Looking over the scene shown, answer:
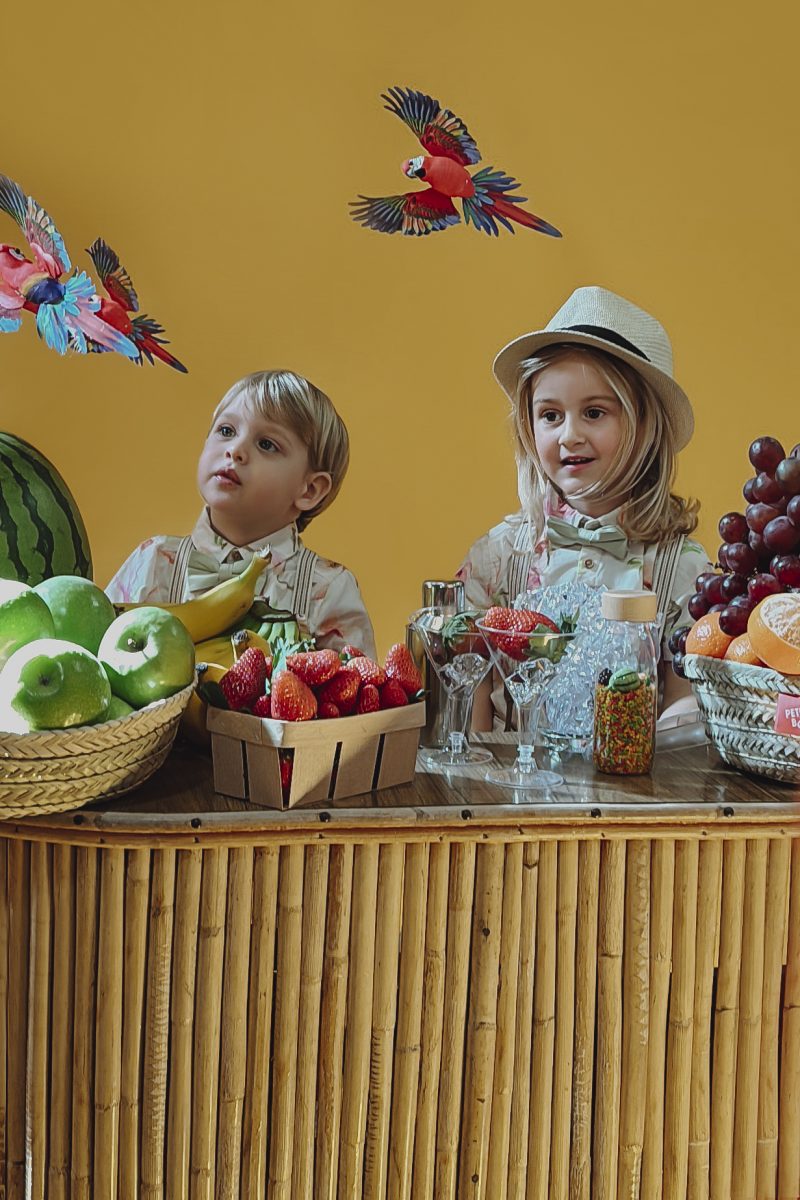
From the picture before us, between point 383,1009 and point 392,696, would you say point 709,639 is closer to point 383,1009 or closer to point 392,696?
point 392,696

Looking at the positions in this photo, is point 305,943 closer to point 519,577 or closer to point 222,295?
point 519,577

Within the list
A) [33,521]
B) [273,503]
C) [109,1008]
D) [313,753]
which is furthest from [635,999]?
[273,503]

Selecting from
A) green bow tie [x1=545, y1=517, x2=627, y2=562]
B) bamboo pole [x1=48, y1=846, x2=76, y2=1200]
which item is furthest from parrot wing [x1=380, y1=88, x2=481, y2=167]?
bamboo pole [x1=48, y1=846, x2=76, y2=1200]

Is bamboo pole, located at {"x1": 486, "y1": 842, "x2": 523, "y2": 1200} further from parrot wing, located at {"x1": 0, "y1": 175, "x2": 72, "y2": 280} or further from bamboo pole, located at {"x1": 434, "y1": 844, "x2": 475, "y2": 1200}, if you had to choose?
parrot wing, located at {"x1": 0, "y1": 175, "x2": 72, "y2": 280}

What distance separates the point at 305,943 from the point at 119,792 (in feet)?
0.84

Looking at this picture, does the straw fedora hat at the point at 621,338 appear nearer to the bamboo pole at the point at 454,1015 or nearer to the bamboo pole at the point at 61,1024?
the bamboo pole at the point at 454,1015

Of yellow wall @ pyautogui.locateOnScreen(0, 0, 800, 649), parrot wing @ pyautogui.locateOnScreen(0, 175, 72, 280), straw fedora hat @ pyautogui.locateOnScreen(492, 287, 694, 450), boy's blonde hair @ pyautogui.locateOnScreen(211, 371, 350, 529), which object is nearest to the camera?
parrot wing @ pyautogui.locateOnScreen(0, 175, 72, 280)

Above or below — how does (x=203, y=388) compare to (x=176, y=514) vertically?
above

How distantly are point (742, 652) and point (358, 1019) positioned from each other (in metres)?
0.60

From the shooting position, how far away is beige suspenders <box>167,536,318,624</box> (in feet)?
7.63

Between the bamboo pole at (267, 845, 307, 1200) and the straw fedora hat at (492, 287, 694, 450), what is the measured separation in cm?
107

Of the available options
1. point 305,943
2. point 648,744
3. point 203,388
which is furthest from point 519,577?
point 203,388

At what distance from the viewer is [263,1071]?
4.33 feet

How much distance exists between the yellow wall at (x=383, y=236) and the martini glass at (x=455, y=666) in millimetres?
1777
